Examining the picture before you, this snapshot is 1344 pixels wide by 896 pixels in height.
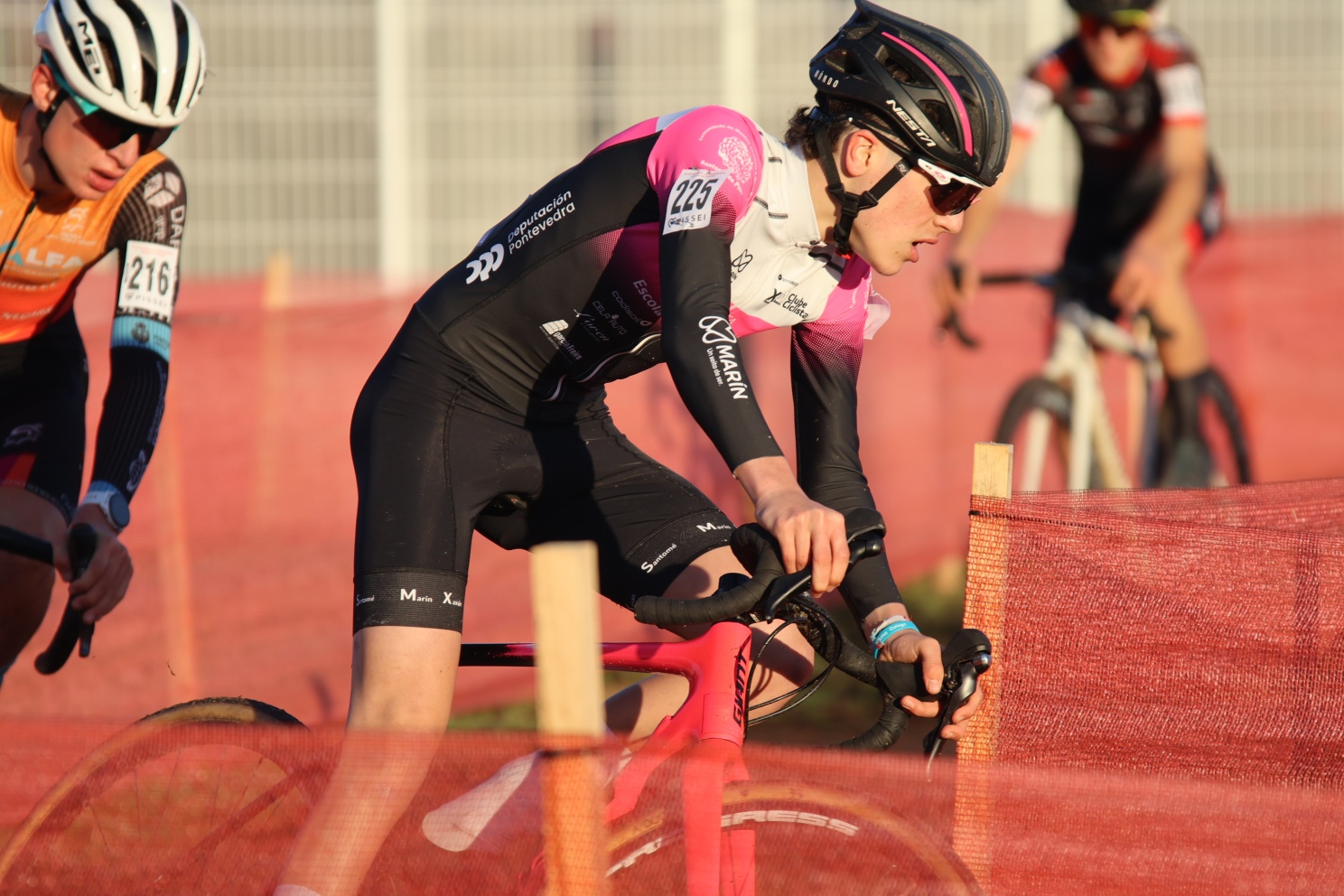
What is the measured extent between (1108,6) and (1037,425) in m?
2.06

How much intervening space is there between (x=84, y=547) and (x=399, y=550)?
1.05 m

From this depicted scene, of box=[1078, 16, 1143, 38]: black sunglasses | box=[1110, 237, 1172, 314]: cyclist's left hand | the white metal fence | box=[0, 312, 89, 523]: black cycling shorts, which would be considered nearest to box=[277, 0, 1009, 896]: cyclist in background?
box=[0, 312, 89, 523]: black cycling shorts

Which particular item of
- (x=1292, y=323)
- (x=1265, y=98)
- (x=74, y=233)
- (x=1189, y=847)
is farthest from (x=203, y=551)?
(x=1265, y=98)

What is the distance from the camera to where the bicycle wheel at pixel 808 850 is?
2162 mm

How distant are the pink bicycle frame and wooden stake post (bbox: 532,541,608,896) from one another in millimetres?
135

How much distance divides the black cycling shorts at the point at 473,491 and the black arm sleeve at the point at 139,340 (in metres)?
0.95

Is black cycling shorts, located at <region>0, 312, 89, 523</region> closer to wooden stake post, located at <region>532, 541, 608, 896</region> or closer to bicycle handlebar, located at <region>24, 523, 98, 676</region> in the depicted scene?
bicycle handlebar, located at <region>24, 523, 98, 676</region>

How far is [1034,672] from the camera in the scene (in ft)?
8.77

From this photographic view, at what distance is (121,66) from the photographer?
3318mm

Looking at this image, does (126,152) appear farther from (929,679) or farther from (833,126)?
(929,679)

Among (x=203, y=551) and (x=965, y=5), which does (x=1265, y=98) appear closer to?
(x=965, y=5)

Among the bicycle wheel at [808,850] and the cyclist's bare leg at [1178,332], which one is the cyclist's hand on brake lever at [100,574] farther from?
the cyclist's bare leg at [1178,332]

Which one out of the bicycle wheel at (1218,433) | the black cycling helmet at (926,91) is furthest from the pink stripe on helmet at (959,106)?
the bicycle wheel at (1218,433)

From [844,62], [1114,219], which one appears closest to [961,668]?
[844,62]
